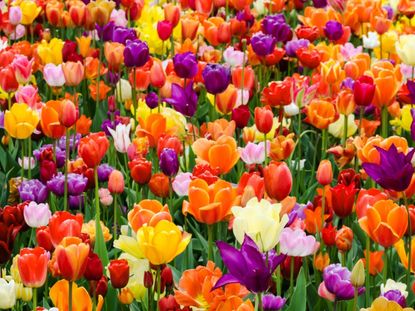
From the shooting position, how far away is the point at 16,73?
412 centimetres

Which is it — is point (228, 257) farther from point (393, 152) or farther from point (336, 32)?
point (336, 32)

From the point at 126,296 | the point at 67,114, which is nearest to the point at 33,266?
the point at 126,296

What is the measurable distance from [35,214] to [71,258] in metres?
0.63

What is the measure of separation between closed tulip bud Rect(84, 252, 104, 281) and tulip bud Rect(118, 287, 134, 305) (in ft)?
0.51

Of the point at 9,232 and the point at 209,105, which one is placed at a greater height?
the point at 9,232

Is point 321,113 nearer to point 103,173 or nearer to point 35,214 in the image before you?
point 103,173

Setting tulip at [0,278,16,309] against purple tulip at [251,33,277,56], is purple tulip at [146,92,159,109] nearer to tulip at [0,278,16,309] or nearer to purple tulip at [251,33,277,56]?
purple tulip at [251,33,277,56]

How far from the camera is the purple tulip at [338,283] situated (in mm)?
2395

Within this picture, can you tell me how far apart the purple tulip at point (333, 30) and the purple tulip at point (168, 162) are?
2372 millimetres

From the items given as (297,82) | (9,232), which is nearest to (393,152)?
(9,232)

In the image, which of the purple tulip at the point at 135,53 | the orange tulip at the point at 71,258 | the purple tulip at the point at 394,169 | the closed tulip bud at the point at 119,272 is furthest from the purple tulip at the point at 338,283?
the purple tulip at the point at 135,53

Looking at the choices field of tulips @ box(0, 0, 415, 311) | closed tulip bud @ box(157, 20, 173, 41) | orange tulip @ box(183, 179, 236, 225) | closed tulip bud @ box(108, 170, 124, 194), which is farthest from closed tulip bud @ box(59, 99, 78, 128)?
closed tulip bud @ box(157, 20, 173, 41)

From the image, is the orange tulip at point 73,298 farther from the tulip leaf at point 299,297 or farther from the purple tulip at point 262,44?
the purple tulip at point 262,44

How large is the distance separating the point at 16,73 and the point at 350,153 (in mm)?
1512
